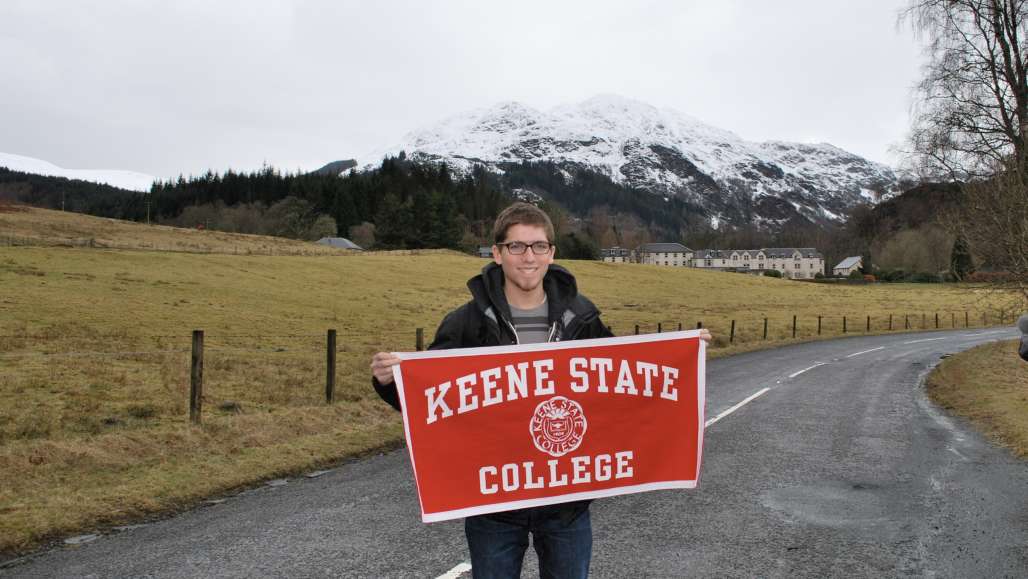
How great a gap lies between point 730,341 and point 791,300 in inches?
1453

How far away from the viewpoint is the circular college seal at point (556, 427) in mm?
3670

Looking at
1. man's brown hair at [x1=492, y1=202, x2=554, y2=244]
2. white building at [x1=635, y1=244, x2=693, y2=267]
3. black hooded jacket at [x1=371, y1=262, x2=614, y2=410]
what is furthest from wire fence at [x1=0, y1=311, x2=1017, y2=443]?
white building at [x1=635, y1=244, x2=693, y2=267]

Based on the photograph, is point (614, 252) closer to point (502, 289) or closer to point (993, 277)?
point (993, 277)

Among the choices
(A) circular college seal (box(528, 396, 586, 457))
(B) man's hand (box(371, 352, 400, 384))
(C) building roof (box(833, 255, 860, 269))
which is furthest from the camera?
(C) building roof (box(833, 255, 860, 269))

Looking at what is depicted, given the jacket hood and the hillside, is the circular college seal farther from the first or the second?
the hillside

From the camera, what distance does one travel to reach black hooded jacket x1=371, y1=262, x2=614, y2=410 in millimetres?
3406

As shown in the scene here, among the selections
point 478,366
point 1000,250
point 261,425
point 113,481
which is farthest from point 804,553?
point 1000,250

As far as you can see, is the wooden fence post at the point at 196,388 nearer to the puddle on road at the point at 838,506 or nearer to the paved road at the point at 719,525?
the paved road at the point at 719,525

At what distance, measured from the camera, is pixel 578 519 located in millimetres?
3377

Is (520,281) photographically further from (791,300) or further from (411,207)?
(411,207)

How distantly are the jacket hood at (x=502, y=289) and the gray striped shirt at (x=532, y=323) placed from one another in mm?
41

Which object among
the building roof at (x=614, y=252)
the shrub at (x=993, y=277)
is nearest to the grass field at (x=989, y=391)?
the shrub at (x=993, y=277)

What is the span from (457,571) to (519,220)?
283 centimetres

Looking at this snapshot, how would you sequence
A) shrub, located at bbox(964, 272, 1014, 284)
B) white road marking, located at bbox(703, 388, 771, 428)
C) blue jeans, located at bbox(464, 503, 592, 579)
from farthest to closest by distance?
shrub, located at bbox(964, 272, 1014, 284) → white road marking, located at bbox(703, 388, 771, 428) → blue jeans, located at bbox(464, 503, 592, 579)
